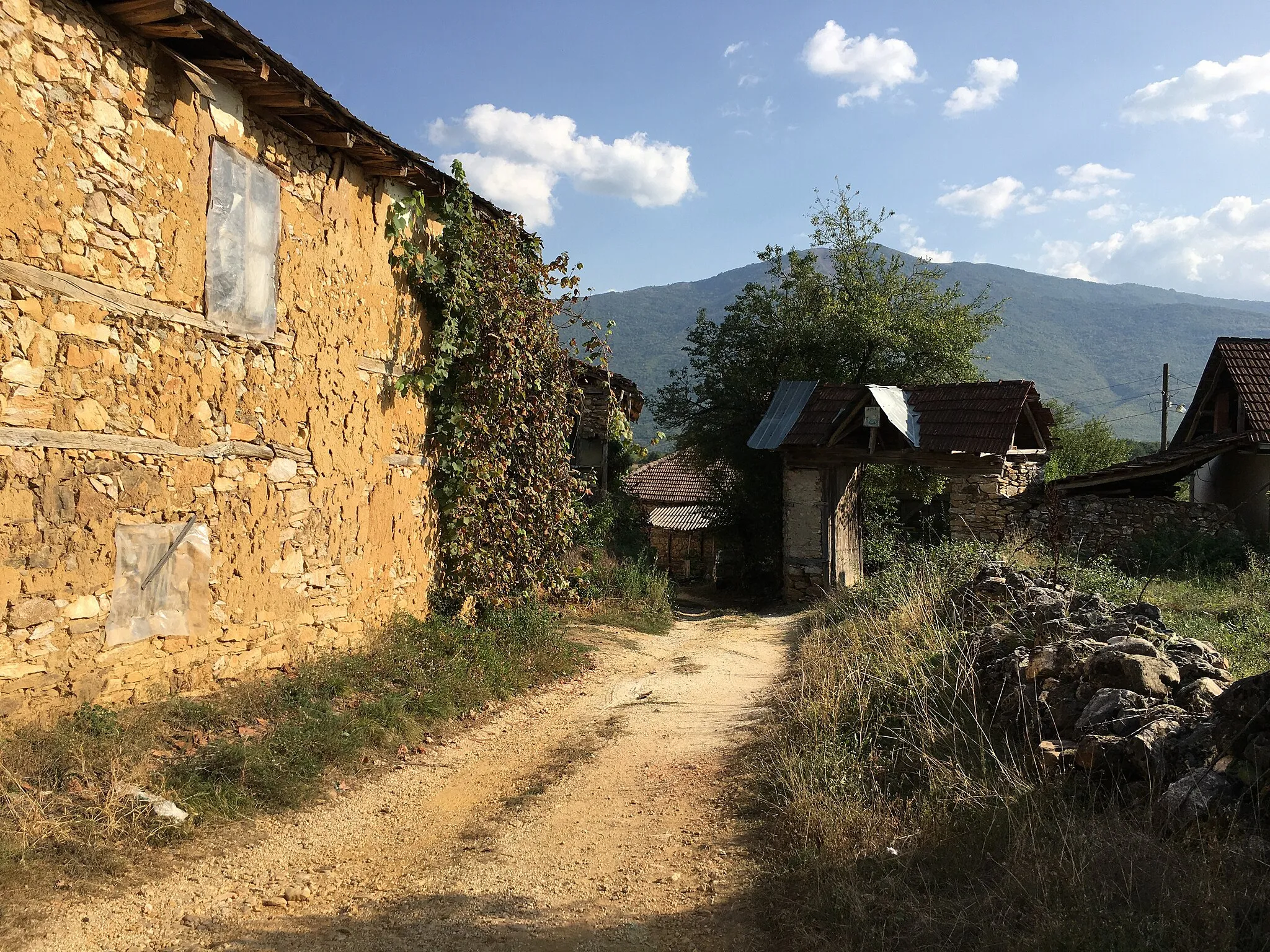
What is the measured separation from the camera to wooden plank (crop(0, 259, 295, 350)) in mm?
4508

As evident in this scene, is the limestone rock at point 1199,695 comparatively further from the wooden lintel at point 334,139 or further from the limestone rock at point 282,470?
the wooden lintel at point 334,139

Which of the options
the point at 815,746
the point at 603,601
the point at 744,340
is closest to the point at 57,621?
the point at 815,746

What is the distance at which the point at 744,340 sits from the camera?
20.6 metres

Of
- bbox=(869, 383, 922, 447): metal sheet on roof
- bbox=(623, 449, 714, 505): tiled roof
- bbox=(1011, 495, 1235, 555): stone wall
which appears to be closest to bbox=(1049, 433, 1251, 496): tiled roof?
bbox=(1011, 495, 1235, 555): stone wall

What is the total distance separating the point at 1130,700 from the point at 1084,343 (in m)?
191

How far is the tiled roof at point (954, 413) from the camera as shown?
47.5 feet

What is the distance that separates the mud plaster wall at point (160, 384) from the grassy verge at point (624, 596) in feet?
17.0

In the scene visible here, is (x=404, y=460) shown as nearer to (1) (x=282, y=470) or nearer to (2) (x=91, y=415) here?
(1) (x=282, y=470)

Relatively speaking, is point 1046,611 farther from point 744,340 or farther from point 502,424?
point 744,340

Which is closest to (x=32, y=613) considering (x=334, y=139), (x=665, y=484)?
(x=334, y=139)

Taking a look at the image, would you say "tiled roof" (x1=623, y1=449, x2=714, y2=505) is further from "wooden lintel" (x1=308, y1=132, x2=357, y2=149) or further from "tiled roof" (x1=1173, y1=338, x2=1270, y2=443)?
"wooden lintel" (x1=308, y1=132, x2=357, y2=149)

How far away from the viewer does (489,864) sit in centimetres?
432

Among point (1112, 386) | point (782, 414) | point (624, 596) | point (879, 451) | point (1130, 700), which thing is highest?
point (1112, 386)

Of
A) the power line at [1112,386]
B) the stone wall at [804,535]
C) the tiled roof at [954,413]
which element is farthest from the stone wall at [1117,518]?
the power line at [1112,386]
